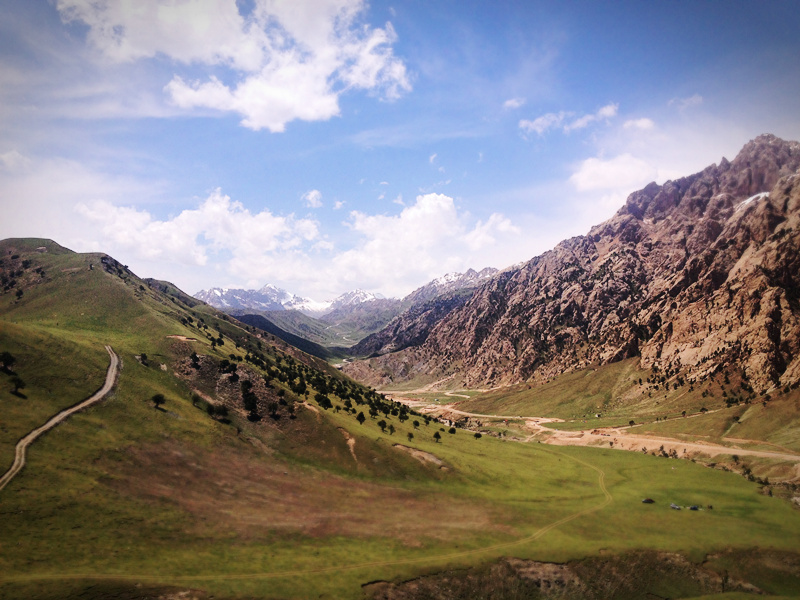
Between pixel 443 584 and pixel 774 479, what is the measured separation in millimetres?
106079

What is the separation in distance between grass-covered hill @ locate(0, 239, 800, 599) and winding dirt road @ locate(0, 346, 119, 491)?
125 centimetres

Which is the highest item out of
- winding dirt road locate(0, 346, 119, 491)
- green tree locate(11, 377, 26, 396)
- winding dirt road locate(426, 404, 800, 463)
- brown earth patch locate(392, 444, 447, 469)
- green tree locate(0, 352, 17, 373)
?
green tree locate(0, 352, 17, 373)

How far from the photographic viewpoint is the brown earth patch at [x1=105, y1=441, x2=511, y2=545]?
67812mm

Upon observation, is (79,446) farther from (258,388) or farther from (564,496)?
(564,496)

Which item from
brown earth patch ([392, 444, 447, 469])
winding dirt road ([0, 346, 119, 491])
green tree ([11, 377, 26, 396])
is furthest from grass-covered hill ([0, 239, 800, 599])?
winding dirt road ([0, 346, 119, 491])

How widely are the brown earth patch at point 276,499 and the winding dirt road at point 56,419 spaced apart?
489 inches

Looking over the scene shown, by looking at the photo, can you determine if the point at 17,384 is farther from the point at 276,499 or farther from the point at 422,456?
the point at 422,456

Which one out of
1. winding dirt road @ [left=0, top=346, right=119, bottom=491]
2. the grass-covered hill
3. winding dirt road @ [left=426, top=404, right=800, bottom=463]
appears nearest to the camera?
the grass-covered hill

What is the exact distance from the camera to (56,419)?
74000mm

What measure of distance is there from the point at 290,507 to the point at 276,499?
3595 millimetres

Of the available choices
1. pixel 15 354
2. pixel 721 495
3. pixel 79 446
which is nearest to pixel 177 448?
pixel 79 446

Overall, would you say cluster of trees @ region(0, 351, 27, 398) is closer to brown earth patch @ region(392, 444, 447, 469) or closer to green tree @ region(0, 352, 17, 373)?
green tree @ region(0, 352, 17, 373)

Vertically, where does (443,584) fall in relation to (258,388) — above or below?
below

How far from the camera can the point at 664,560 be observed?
67250mm
